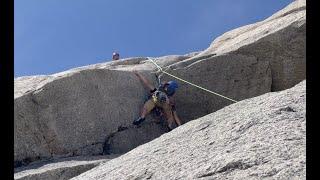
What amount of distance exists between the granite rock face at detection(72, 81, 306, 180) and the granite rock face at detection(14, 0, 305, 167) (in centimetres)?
570

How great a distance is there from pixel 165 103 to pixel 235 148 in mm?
9613

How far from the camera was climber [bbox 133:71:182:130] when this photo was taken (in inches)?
634

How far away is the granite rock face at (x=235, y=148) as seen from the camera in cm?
585

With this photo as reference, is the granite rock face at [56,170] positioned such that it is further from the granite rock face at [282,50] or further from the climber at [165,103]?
the granite rock face at [282,50]

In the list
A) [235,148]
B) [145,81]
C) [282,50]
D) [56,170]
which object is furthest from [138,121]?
[235,148]

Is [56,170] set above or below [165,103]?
below

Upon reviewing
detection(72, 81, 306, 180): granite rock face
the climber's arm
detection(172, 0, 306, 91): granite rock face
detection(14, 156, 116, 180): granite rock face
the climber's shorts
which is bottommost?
detection(14, 156, 116, 180): granite rock face

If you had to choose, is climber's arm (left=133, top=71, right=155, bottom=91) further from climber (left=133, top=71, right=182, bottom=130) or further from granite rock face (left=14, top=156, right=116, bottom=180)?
granite rock face (left=14, top=156, right=116, bottom=180)

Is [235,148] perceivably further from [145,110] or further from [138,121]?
[145,110]

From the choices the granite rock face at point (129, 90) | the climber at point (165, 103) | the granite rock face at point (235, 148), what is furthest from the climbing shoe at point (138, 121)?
the granite rock face at point (235, 148)

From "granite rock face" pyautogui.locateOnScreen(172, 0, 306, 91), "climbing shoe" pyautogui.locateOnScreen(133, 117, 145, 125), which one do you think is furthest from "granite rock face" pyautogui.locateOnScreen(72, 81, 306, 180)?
"granite rock face" pyautogui.locateOnScreen(172, 0, 306, 91)

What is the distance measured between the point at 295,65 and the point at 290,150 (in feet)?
40.5

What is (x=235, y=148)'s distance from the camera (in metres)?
6.64
